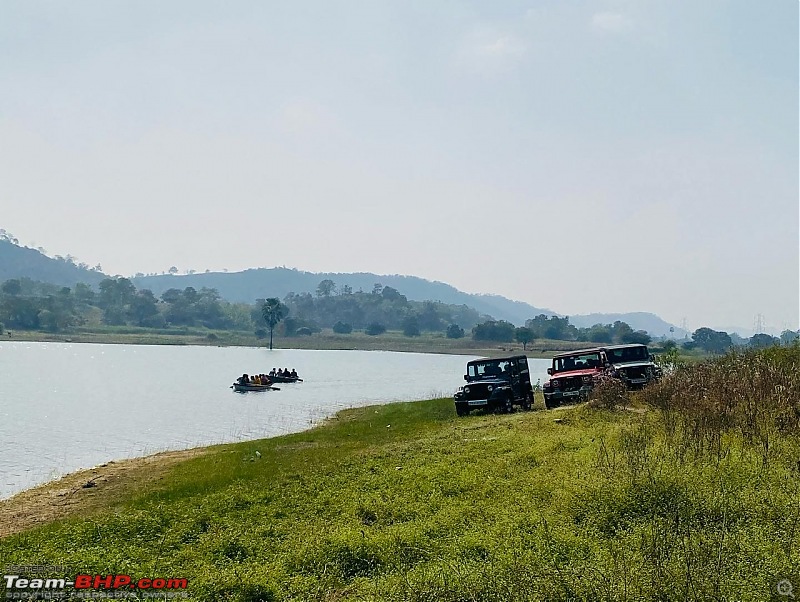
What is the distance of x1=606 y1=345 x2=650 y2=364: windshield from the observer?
86.0ft

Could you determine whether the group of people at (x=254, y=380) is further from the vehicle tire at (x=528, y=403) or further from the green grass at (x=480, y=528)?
the green grass at (x=480, y=528)

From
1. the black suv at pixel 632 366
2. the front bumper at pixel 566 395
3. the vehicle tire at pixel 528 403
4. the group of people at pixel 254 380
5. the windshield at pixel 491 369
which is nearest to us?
the front bumper at pixel 566 395

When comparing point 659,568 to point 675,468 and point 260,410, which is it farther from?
point 260,410

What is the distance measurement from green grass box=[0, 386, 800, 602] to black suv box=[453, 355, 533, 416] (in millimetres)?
10560

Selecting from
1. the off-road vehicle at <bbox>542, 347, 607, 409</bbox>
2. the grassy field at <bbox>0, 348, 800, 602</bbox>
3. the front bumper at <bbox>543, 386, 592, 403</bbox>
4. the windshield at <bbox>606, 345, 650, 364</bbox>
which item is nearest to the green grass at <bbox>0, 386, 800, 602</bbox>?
the grassy field at <bbox>0, 348, 800, 602</bbox>

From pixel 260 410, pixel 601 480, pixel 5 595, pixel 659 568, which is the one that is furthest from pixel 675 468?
pixel 260 410

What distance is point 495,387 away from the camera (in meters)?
24.6

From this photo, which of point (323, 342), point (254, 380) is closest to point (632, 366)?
point (254, 380)

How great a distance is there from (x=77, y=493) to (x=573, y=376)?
645 inches

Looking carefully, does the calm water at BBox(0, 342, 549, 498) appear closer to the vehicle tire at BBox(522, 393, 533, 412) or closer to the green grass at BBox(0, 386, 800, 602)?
the green grass at BBox(0, 386, 800, 602)

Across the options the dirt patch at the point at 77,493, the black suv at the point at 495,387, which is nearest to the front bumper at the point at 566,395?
the black suv at the point at 495,387

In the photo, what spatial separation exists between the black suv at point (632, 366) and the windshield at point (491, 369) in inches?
149

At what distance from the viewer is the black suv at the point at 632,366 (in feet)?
75.2

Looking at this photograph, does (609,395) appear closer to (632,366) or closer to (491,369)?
(632,366)
